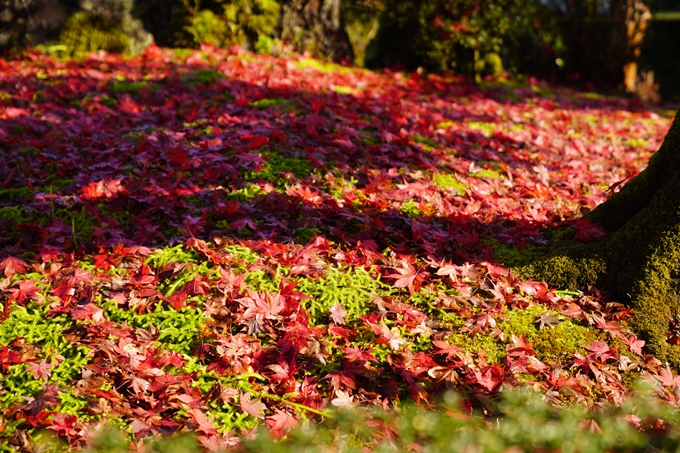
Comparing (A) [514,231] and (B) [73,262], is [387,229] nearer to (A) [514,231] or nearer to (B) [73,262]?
(A) [514,231]

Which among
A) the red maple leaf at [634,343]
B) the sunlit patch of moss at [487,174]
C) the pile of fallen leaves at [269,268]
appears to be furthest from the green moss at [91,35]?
the red maple leaf at [634,343]

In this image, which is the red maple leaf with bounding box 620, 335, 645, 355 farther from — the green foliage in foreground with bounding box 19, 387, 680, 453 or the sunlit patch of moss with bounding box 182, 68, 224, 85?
the sunlit patch of moss with bounding box 182, 68, 224, 85

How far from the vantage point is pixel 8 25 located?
739 cm

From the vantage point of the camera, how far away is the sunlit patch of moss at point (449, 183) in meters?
4.53

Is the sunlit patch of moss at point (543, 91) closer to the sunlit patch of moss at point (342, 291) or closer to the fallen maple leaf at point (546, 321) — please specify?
the fallen maple leaf at point (546, 321)

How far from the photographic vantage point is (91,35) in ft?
24.8

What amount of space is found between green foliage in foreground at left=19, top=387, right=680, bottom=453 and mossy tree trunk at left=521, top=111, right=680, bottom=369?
66cm

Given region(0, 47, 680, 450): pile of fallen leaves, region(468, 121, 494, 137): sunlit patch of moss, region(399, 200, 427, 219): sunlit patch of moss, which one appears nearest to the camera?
region(0, 47, 680, 450): pile of fallen leaves

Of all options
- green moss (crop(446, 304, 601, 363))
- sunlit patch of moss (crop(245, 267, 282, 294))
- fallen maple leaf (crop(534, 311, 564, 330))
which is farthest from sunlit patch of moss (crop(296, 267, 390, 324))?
fallen maple leaf (crop(534, 311, 564, 330))

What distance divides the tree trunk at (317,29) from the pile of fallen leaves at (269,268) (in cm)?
314

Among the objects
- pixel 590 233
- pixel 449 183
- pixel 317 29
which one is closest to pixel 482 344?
pixel 590 233

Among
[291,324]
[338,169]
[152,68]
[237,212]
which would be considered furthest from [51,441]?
[152,68]

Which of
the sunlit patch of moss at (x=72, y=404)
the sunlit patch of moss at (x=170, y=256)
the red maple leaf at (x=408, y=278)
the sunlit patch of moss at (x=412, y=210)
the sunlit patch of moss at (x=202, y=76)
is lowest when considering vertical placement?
the sunlit patch of moss at (x=72, y=404)

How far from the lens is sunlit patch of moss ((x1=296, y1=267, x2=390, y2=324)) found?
3166 mm
